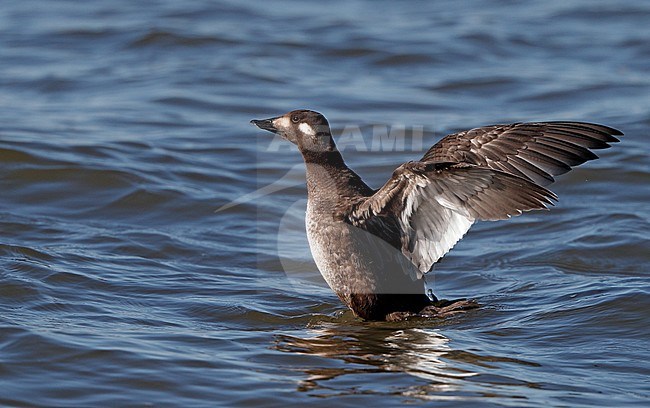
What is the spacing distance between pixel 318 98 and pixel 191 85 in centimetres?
177

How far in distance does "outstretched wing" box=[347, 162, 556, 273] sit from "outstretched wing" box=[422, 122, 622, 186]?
227 millimetres

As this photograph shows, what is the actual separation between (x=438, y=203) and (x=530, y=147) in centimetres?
66

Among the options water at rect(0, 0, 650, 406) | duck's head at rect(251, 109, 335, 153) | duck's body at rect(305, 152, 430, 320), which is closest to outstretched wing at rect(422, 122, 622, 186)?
duck's body at rect(305, 152, 430, 320)

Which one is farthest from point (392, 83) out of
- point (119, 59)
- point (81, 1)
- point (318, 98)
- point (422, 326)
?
point (422, 326)

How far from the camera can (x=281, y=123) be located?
7590 mm

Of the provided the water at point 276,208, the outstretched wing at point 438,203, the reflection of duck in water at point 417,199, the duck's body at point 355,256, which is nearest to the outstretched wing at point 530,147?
the reflection of duck in water at point 417,199

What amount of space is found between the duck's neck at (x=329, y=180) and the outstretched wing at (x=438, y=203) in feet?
0.76

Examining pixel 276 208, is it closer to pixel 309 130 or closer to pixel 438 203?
pixel 309 130

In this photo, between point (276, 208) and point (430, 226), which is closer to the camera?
point (430, 226)

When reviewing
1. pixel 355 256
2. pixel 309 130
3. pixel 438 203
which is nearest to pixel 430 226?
pixel 438 203

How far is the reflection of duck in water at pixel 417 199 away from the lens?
646cm

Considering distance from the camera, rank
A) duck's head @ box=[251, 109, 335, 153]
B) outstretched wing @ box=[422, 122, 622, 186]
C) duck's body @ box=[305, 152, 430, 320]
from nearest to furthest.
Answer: outstretched wing @ box=[422, 122, 622, 186]
duck's body @ box=[305, 152, 430, 320]
duck's head @ box=[251, 109, 335, 153]

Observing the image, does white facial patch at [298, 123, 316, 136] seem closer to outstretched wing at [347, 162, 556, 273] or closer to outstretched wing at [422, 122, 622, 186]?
A: outstretched wing at [347, 162, 556, 273]

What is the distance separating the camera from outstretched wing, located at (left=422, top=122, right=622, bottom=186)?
6.60 meters
